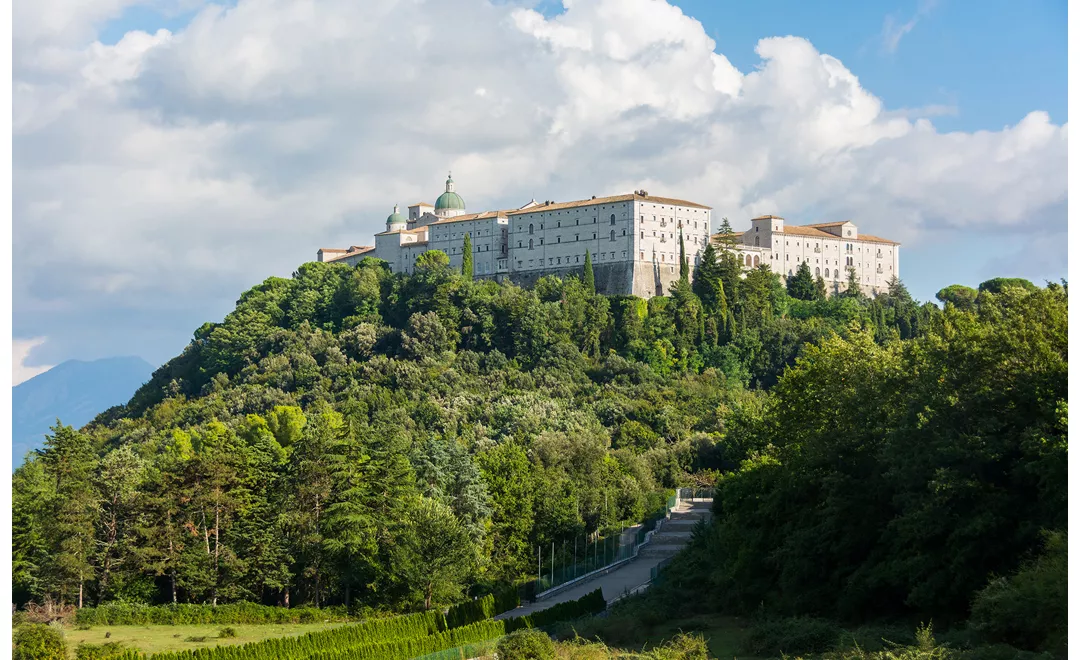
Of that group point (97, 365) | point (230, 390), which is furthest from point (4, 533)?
point (97, 365)

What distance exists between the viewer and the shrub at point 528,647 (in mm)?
20766

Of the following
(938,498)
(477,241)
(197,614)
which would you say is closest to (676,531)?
(197,614)

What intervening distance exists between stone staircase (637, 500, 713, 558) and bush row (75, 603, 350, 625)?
1092 centimetres

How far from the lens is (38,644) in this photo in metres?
24.6

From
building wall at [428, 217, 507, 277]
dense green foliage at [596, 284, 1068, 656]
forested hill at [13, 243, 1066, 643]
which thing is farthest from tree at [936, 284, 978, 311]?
dense green foliage at [596, 284, 1068, 656]

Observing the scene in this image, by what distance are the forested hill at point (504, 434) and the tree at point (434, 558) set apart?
0.29 ft

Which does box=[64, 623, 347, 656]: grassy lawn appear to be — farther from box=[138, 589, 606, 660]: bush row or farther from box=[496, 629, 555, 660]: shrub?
box=[496, 629, 555, 660]: shrub

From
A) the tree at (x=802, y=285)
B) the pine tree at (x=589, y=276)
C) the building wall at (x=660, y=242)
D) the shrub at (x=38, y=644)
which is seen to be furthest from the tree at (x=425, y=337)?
the shrub at (x=38, y=644)

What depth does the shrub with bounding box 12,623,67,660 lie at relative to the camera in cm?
2433

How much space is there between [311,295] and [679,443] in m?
39.1

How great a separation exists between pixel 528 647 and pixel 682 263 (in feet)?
213

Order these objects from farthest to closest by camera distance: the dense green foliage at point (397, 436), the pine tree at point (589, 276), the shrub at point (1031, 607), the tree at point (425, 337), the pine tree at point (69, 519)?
the pine tree at point (589, 276), the tree at point (425, 337), the dense green foliage at point (397, 436), the pine tree at point (69, 519), the shrub at point (1031, 607)

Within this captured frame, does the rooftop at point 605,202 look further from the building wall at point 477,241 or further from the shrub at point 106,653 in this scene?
the shrub at point 106,653

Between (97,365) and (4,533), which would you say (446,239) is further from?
(97,365)
